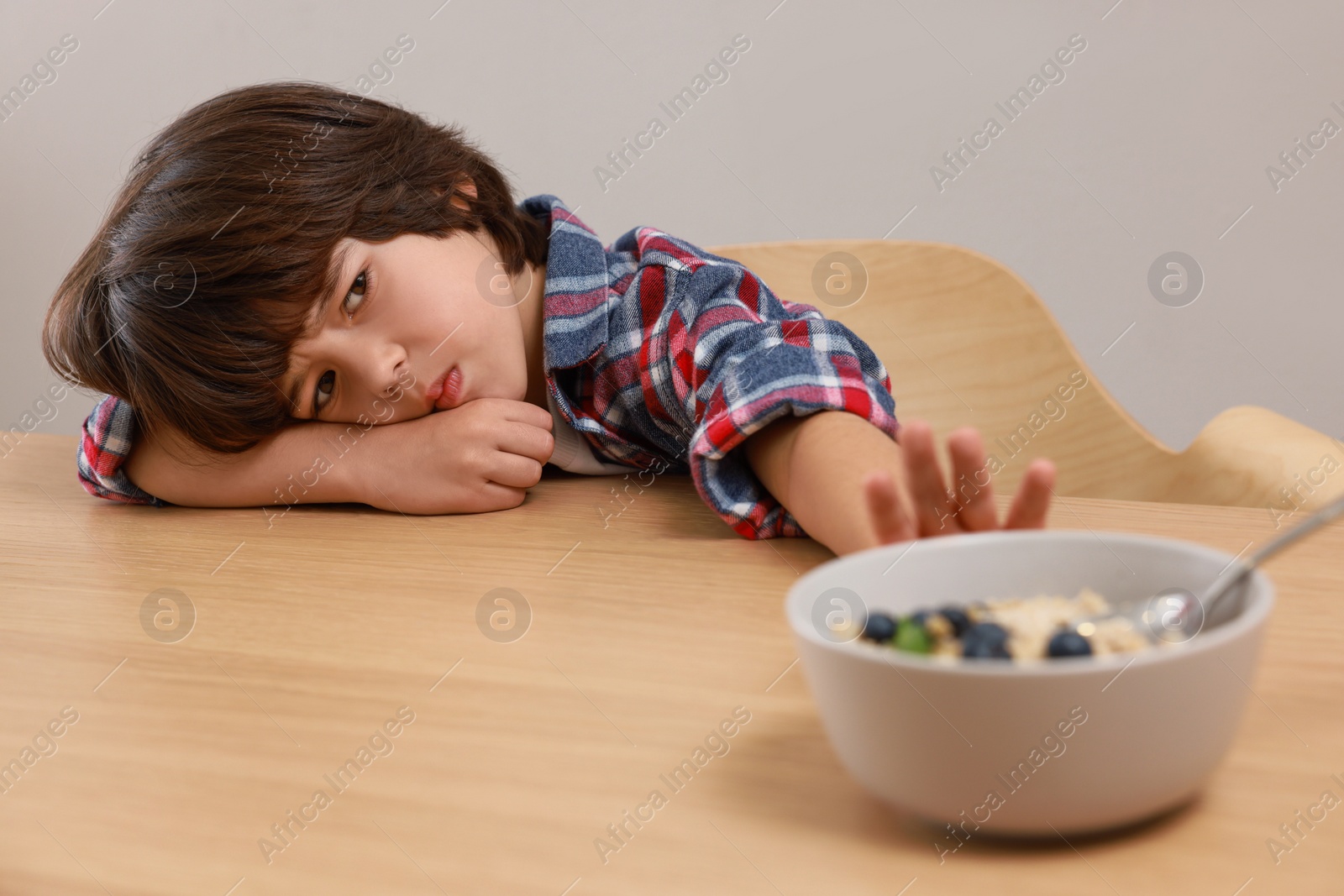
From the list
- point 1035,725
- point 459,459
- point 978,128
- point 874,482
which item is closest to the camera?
point 1035,725

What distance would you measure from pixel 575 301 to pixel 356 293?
178 mm

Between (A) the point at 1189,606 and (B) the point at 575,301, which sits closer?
(A) the point at 1189,606

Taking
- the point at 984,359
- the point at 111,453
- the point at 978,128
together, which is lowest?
the point at 111,453

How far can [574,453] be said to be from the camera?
915 millimetres

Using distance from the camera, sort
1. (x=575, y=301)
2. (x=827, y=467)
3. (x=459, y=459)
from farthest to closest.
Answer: (x=575, y=301) < (x=459, y=459) < (x=827, y=467)

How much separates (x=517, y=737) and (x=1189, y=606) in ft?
0.78

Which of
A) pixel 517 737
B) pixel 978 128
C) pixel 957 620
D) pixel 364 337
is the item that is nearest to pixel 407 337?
pixel 364 337

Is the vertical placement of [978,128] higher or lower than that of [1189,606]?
higher

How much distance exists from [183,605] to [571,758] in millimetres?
322

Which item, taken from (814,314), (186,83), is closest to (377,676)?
(814,314)

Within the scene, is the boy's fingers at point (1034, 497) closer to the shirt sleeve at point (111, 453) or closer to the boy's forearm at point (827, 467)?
the boy's forearm at point (827, 467)

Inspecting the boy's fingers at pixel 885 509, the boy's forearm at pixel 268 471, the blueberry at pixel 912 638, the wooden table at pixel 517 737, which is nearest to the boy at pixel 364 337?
the boy's forearm at pixel 268 471

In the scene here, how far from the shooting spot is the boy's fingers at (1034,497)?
40 cm

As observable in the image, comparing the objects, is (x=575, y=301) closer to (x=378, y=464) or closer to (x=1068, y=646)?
(x=378, y=464)
